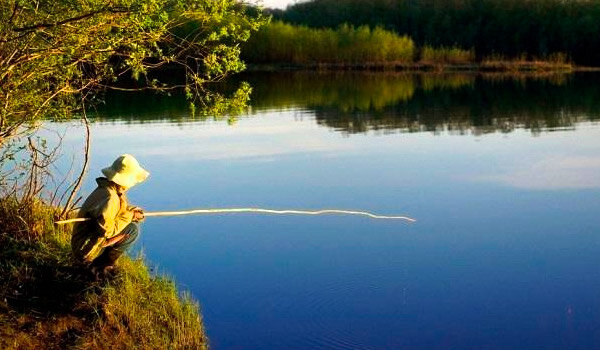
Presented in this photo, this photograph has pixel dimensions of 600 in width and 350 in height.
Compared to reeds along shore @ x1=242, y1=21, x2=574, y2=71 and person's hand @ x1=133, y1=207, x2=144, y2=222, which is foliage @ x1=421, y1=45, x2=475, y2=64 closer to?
reeds along shore @ x1=242, y1=21, x2=574, y2=71

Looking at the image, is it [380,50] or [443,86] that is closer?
[443,86]

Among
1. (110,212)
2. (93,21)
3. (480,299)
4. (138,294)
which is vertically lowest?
(480,299)

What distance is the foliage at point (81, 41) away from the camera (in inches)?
270

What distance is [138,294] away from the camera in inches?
285

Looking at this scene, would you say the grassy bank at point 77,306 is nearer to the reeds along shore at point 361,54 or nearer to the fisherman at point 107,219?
the fisherman at point 107,219

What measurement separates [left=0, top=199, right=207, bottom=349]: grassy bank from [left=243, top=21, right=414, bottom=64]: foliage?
6060 cm

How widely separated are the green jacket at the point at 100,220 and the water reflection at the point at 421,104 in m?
18.3

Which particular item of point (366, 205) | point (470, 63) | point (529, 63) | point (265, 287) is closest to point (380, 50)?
point (470, 63)

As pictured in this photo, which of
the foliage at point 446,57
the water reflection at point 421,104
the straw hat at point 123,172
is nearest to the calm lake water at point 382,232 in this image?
the water reflection at point 421,104

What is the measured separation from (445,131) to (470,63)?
42163 mm

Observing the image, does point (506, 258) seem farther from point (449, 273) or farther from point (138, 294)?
point (138, 294)

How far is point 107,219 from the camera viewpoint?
6684mm

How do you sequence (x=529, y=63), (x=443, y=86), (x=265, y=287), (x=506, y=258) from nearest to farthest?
(x=265, y=287) < (x=506, y=258) < (x=443, y=86) < (x=529, y=63)

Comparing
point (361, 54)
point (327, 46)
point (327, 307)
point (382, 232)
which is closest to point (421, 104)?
point (382, 232)
